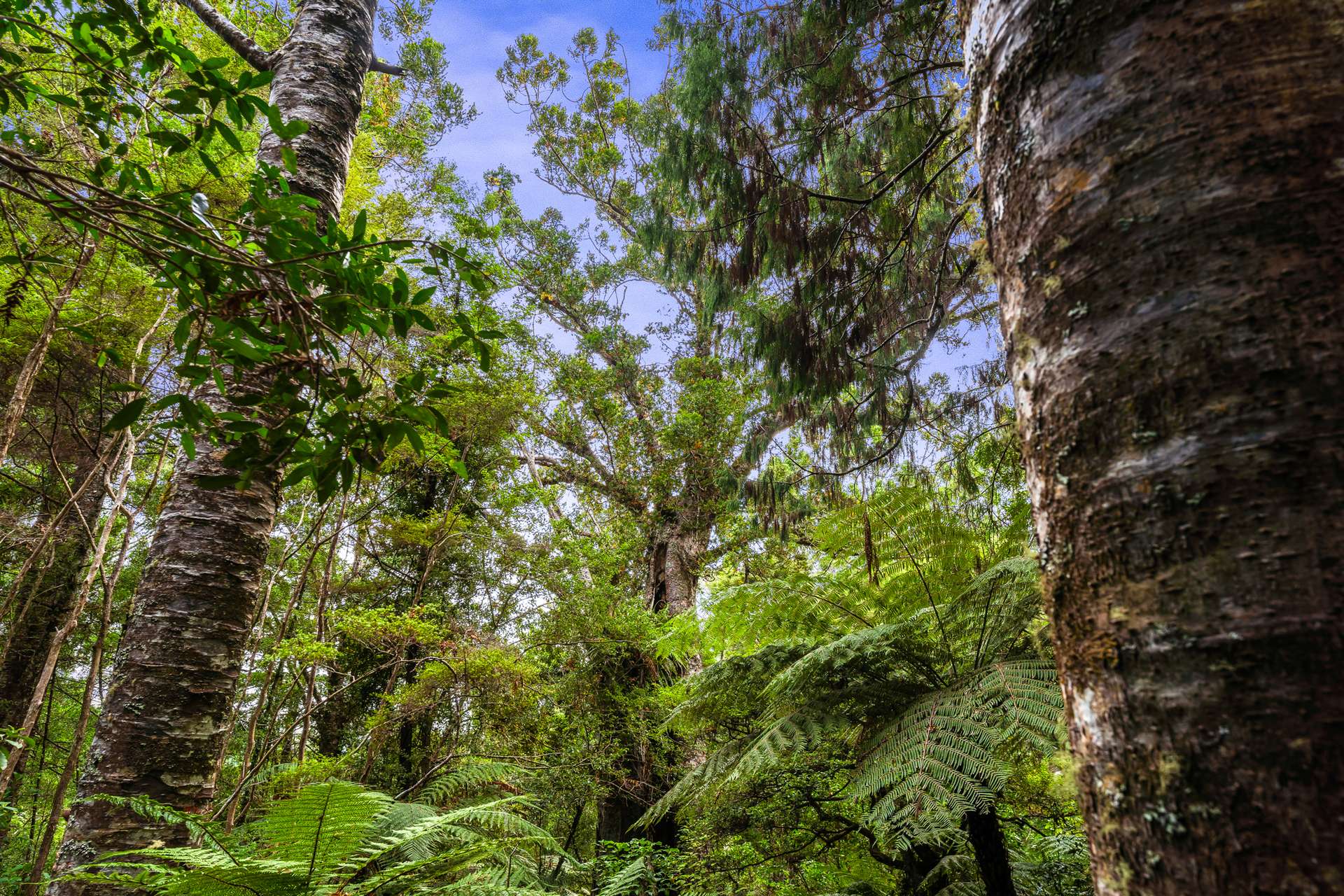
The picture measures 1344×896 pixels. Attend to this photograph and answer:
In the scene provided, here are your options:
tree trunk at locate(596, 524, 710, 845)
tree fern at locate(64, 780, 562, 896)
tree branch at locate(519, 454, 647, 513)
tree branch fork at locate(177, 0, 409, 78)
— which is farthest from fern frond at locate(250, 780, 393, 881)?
tree branch at locate(519, 454, 647, 513)

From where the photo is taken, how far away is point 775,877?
377 cm

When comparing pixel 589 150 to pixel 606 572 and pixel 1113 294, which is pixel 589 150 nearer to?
pixel 606 572

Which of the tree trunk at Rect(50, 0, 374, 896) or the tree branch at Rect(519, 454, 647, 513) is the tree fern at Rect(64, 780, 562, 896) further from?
the tree branch at Rect(519, 454, 647, 513)

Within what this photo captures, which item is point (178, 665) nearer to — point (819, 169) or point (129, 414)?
point (129, 414)

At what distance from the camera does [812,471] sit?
3.45m

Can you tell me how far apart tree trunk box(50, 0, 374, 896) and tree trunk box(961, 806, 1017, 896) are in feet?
7.45

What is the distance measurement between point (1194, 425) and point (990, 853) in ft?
Result: 6.90

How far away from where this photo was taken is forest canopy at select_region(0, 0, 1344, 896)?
1.42ft

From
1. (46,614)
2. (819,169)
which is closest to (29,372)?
(819,169)

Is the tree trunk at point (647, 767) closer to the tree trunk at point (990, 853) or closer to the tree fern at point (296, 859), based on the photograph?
the tree trunk at point (990, 853)

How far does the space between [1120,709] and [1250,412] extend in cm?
22

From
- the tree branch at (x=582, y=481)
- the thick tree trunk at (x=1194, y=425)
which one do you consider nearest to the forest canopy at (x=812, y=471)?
the thick tree trunk at (x=1194, y=425)

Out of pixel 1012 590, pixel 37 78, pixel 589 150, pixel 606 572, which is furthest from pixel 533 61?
pixel 1012 590

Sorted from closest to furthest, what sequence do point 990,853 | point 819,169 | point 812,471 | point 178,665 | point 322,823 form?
point 322,823 → point 178,665 → point 990,853 → point 812,471 → point 819,169
